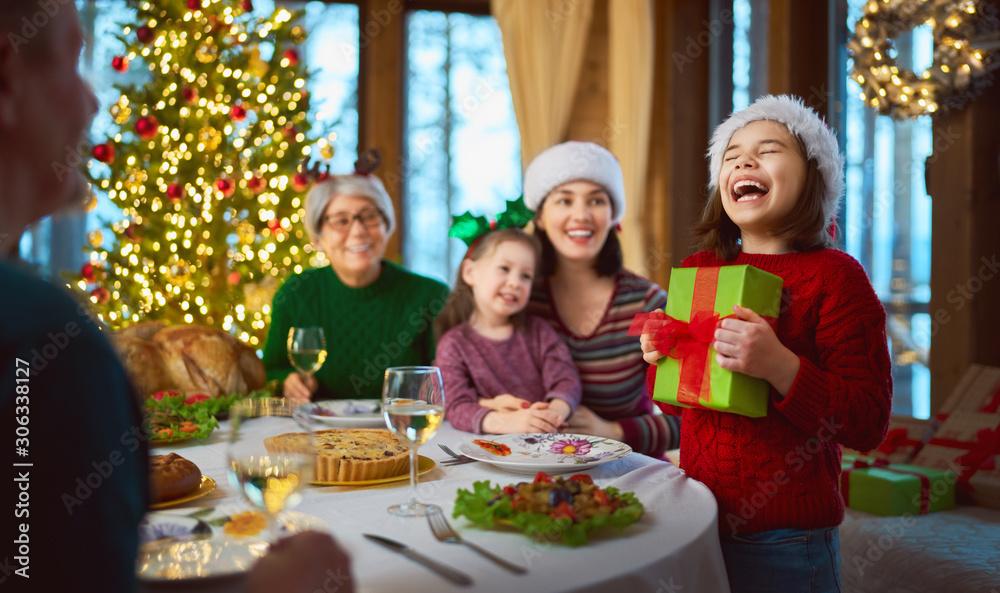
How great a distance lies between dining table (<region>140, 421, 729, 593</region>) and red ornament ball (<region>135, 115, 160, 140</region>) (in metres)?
2.96

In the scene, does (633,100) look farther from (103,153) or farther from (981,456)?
(981,456)

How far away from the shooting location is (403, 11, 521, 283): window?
18.1 ft

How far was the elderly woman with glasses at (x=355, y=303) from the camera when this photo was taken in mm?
2781

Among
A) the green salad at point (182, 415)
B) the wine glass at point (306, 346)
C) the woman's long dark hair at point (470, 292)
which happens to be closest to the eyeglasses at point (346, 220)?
the woman's long dark hair at point (470, 292)

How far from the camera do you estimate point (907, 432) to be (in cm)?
272

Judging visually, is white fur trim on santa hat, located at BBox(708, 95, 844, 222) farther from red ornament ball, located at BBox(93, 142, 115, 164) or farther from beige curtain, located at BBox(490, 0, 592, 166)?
beige curtain, located at BBox(490, 0, 592, 166)

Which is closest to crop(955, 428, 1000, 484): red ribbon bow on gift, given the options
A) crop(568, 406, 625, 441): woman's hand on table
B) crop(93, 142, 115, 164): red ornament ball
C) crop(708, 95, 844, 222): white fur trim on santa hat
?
crop(568, 406, 625, 441): woman's hand on table

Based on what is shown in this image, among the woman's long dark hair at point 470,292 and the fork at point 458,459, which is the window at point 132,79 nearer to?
the woman's long dark hair at point 470,292

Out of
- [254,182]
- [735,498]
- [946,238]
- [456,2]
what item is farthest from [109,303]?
[946,238]

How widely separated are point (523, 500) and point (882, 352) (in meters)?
0.77

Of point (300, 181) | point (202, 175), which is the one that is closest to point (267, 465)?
point (300, 181)

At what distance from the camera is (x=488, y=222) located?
252cm

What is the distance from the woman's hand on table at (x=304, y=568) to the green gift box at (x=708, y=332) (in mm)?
780

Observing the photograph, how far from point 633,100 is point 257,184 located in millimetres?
2824
